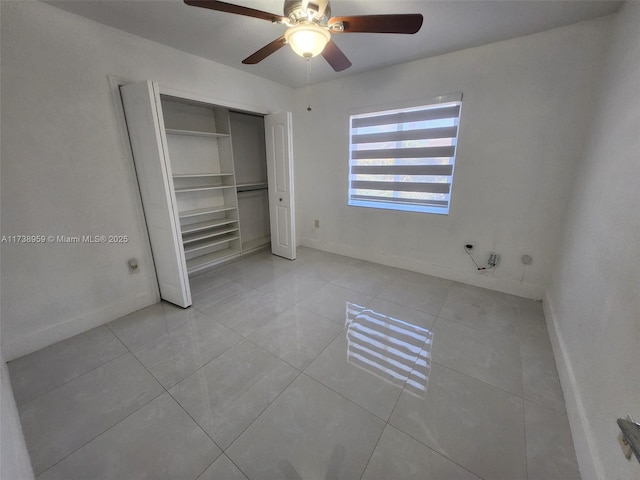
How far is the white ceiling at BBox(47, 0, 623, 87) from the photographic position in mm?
1785

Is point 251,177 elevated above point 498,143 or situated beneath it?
situated beneath

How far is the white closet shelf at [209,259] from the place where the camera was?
10.7ft

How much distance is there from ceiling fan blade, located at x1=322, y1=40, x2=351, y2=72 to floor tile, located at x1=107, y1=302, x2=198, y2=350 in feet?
8.22

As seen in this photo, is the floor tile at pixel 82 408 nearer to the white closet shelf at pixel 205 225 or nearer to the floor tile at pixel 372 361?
the floor tile at pixel 372 361

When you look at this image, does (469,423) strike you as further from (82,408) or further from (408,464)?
(82,408)

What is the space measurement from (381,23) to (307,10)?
1.39 ft

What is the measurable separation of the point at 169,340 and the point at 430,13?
3302 millimetres

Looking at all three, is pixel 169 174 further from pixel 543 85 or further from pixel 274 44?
pixel 543 85

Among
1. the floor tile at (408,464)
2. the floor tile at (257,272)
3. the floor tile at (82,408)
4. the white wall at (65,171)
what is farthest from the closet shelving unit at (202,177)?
the floor tile at (408,464)

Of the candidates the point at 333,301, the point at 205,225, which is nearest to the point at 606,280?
the point at 333,301

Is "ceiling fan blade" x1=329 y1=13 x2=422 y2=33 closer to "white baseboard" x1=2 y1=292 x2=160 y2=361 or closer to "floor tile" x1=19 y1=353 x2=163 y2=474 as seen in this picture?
"floor tile" x1=19 y1=353 x2=163 y2=474

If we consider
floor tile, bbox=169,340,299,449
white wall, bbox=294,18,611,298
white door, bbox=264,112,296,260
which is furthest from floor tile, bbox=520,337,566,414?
white door, bbox=264,112,296,260

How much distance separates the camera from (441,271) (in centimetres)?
312

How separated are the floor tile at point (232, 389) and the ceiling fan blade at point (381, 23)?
2226 mm
